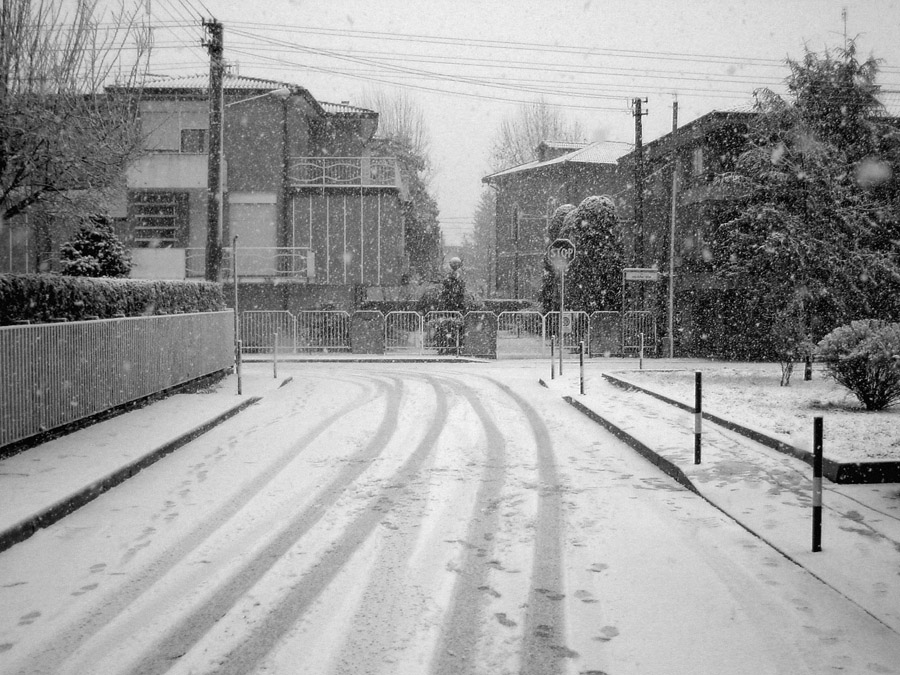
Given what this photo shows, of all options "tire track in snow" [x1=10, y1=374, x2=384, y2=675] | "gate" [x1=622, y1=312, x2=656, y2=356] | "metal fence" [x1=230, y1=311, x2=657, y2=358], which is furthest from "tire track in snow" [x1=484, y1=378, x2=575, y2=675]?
"gate" [x1=622, y1=312, x2=656, y2=356]

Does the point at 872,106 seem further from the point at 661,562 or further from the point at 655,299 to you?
the point at 661,562

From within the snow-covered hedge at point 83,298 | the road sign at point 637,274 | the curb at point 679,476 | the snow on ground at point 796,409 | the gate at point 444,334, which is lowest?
the curb at point 679,476

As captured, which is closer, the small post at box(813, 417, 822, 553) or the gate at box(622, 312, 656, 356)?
the small post at box(813, 417, 822, 553)

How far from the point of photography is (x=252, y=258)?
3130cm

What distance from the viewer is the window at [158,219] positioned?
31.1 meters

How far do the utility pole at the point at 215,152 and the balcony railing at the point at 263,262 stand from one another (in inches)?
440

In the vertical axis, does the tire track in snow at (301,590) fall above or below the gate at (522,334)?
below

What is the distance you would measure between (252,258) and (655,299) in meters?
16.3

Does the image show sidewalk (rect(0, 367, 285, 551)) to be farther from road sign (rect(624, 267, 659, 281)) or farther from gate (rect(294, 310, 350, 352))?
road sign (rect(624, 267, 659, 281))

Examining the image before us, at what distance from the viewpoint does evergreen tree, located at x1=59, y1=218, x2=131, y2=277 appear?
21859 millimetres

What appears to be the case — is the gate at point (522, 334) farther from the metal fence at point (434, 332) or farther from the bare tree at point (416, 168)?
the bare tree at point (416, 168)

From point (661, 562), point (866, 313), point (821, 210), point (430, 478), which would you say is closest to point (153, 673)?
point (661, 562)

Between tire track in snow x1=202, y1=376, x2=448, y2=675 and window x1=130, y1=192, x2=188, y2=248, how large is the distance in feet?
86.4

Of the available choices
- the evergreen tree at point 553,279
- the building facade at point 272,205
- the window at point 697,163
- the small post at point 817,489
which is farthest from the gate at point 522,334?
the small post at point 817,489
